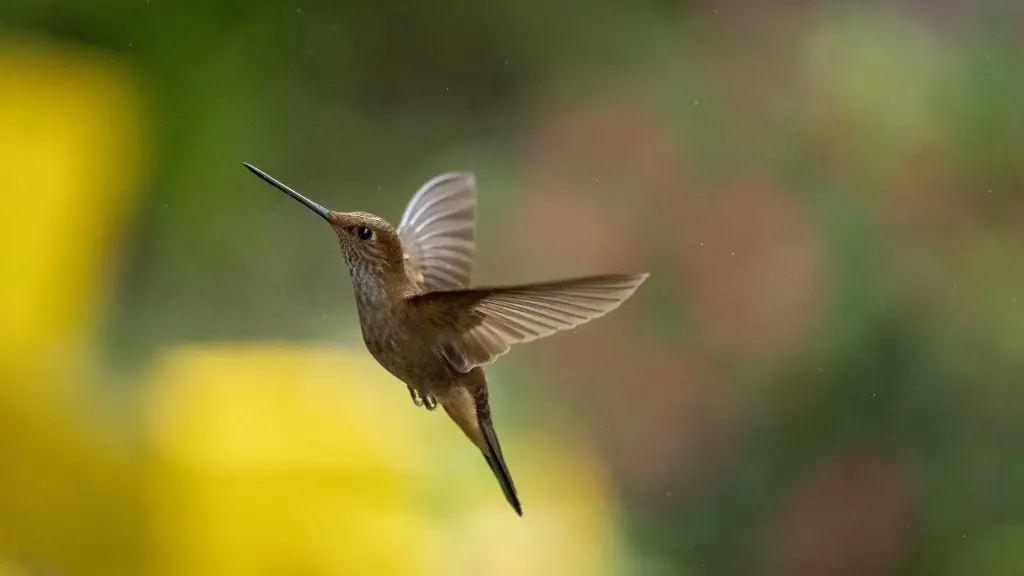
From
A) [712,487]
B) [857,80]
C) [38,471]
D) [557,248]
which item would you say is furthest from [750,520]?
[38,471]

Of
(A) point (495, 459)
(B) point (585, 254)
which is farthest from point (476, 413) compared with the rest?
(B) point (585, 254)

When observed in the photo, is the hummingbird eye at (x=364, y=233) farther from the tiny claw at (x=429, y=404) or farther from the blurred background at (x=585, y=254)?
the blurred background at (x=585, y=254)

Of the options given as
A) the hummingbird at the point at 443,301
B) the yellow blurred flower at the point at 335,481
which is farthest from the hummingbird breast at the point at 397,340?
the yellow blurred flower at the point at 335,481

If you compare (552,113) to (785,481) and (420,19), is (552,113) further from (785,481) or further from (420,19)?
(785,481)

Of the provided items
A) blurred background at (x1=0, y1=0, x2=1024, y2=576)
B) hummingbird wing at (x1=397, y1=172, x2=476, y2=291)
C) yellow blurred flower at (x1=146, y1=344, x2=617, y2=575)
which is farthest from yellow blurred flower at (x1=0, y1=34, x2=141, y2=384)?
hummingbird wing at (x1=397, y1=172, x2=476, y2=291)

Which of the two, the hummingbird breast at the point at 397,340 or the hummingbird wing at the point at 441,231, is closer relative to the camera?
the hummingbird breast at the point at 397,340

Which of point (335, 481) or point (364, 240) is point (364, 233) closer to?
point (364, 240)

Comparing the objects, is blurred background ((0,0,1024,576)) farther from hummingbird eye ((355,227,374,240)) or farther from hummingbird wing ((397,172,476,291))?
hummingbird eye ((355,227,374,240))
